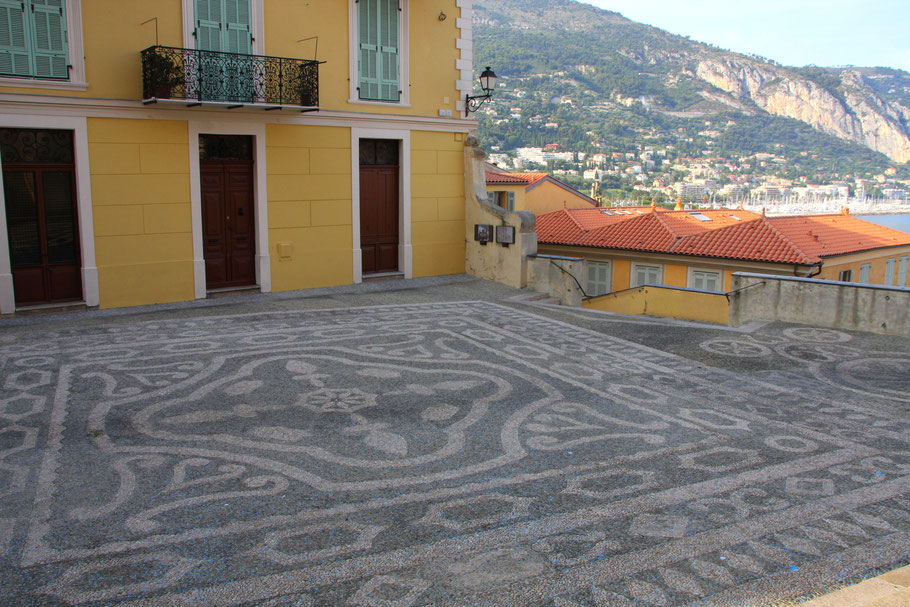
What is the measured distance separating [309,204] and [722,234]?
63.9ft

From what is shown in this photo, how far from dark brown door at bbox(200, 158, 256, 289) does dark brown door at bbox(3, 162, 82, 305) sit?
2.32 meters

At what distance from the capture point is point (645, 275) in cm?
3081

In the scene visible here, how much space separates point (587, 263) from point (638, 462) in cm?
2683

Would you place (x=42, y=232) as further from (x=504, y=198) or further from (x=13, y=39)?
(x=504, y=198)

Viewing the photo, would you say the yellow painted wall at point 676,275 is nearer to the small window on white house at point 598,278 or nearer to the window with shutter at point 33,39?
the small window on white house at point 598,278

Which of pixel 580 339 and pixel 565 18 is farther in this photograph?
pixel 565 18

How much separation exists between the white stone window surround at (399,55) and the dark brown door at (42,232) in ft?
18.5

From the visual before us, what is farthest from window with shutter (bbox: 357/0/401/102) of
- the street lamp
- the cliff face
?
the cliff face

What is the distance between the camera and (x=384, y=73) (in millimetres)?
15977

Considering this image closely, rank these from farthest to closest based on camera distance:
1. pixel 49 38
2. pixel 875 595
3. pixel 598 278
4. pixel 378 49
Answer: pixel 598 278, pixel 378 49, pixel 49 38, pixel 875 595

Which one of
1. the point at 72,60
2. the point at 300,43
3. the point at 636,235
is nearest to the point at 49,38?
the point at 72,60

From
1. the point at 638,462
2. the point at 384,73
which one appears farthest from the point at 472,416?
the point at 384,73

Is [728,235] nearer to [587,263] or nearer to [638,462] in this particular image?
[587,263]

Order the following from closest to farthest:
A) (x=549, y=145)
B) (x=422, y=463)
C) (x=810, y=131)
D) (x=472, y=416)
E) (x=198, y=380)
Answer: (x=422, y=463) < (x=472, y=416) < (x=198, y=380) < (x=549, y=145) < (x=810, y=131)
